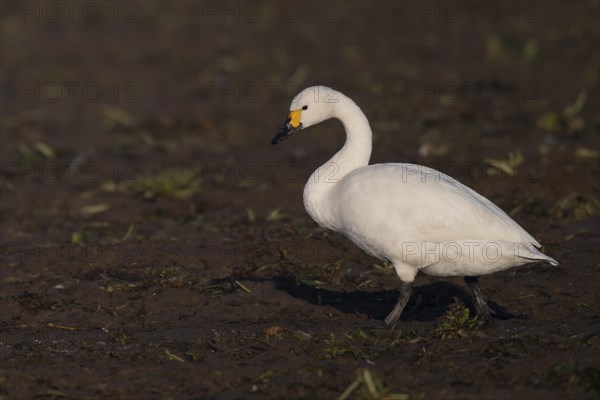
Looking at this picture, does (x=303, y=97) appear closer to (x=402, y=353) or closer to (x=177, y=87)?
(x=402, y=353)

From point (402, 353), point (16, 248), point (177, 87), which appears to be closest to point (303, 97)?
point (402, 353)

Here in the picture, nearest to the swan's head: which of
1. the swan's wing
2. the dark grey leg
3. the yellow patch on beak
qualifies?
the yellow patch on beak

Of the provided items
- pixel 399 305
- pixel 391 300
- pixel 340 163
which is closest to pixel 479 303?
pixel 399 305

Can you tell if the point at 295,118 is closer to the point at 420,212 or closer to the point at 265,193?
the point at 420,212

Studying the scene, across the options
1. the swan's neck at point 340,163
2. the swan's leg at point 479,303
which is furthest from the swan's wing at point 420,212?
the swan's leg at point 479,303

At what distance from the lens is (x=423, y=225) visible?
725 centimetres

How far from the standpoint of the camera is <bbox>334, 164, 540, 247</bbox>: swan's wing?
7223 mm

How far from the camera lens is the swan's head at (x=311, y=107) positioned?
8047 mm

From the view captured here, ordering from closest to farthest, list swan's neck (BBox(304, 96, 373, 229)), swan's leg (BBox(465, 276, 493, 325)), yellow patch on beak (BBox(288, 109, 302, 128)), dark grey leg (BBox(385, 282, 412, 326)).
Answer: dark grey leg (BBox(385, 282, 412, 326)) → swan's leg (BBox(465, 276, 493, 325)) → swan's neck (BBox(304, 96, 373, 229)) → yellow patch on beak (BBox(288, 109, 302, 128))

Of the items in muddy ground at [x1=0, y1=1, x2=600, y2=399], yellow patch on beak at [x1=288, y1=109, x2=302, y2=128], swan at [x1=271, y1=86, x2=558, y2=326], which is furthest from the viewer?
yellow patch on beak at [x1=288, y1=109, x2=302, y2=128]

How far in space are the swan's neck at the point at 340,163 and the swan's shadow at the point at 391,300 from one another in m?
0.78

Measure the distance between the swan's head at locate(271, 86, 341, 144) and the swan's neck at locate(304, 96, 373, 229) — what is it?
60 millimetres

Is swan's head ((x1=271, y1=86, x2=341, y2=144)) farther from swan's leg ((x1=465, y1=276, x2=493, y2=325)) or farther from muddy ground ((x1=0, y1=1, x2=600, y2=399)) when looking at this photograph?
swan's leg ((x1=465, y1=276, x2=493, y2=325))

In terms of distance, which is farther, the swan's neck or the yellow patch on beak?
the yellow patch on beak
